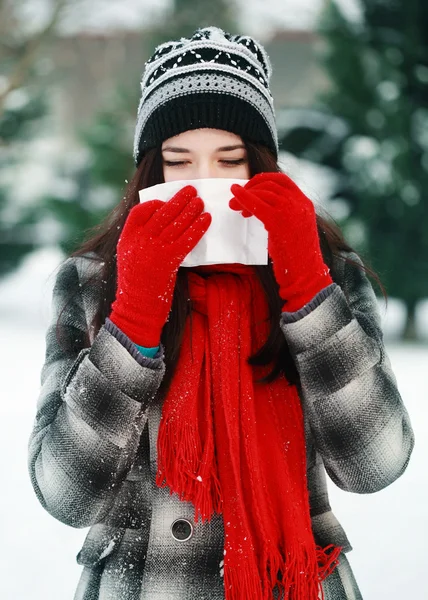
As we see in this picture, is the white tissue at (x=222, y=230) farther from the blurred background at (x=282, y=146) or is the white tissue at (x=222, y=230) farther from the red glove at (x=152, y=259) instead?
the blurred background at (x=282, y=146)

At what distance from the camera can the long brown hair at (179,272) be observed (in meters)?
1.36

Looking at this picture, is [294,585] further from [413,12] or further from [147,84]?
[413,12]

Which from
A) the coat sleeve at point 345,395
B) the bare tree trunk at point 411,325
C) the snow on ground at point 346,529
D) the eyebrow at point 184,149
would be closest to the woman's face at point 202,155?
the eyebrow at point 184,149

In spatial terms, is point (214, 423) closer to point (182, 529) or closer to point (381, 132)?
point (182, 529)

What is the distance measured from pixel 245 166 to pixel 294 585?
913 mm

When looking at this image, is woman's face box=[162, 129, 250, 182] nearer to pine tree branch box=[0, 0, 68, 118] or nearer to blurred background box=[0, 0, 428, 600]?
blurred background box=[0, 0, 428, 600]

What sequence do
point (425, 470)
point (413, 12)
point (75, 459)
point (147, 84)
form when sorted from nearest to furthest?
point (75, 459)
point (147, 84)
point (425, 470)
point (413, 12)

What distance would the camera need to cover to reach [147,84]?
1625 mm

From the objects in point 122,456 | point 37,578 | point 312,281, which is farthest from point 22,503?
point 312,281

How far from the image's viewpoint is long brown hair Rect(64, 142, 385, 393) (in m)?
1.36

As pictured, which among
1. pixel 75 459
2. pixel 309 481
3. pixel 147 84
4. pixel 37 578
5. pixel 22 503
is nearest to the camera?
pixel 75 459

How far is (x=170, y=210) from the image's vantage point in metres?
1.26

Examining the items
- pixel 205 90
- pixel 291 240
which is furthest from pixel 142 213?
pixel 205 90

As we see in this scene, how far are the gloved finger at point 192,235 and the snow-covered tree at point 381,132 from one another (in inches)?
271
